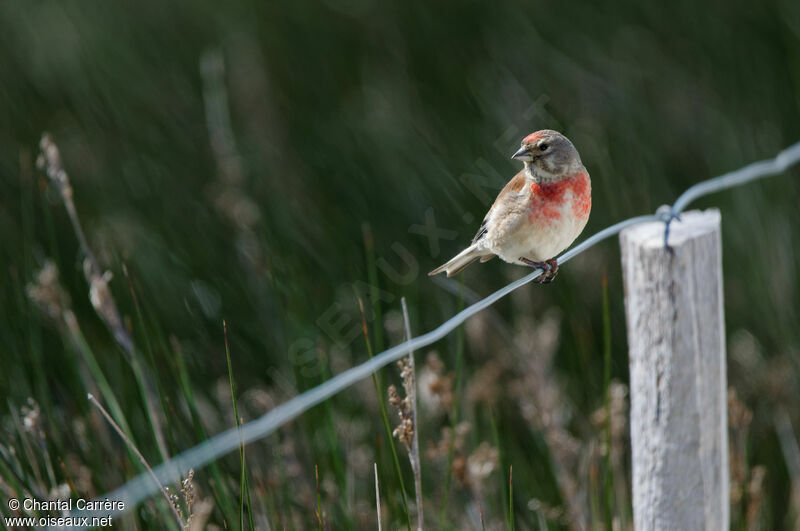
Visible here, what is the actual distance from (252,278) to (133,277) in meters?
0.61

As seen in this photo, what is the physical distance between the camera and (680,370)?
1186 mm

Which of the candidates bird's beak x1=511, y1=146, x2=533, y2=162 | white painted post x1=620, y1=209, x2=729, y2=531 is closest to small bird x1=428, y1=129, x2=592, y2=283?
bird's beak x1=511, y1=146, x2=533, y2=162

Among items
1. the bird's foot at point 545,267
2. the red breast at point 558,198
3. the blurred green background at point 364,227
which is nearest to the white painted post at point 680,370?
the blurred green background at point 364,227

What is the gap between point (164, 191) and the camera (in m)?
2.72

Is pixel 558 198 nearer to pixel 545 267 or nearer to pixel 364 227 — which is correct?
pixel 545 267

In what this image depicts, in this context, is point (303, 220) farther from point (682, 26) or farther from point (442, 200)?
point (682, 26)

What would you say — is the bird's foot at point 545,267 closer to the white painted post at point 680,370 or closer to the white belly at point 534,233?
the white belly at point 534,233

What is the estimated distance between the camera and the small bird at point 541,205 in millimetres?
764

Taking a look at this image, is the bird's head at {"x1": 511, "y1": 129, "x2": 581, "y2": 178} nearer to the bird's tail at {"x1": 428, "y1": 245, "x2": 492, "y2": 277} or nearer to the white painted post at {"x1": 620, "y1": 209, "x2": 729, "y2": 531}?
the bird's tail at {"x1": 428, "y1": 245, "x2": 492, "y2": 277}

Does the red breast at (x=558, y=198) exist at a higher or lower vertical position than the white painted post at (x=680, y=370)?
higher

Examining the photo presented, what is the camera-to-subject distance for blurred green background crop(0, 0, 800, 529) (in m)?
1.66

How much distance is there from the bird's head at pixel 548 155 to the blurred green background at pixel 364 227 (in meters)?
0.04

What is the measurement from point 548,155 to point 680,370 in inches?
21.8

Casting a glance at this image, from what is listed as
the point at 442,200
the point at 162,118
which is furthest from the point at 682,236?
the point at 162,118
